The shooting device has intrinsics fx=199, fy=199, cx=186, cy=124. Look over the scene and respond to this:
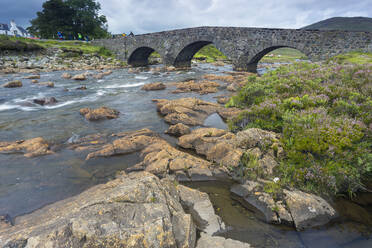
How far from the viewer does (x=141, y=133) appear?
8.73m

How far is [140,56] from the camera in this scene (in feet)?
176

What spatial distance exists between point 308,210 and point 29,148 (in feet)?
29.7

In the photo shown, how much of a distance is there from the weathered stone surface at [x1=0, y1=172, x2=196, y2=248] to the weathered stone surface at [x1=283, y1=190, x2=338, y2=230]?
2200 mm

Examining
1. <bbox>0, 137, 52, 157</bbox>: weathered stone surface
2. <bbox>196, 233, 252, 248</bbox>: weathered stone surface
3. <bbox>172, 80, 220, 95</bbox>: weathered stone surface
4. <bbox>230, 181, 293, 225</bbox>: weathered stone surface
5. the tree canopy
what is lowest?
<bbox>0, 137, 52, 157</bbox>: weathered stone surface

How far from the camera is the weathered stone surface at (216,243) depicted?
3.42m

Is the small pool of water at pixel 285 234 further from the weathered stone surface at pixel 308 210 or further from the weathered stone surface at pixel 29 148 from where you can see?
the weathered stone surface at pixel 29 148

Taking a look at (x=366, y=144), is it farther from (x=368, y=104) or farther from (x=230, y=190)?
(x=230, y=190)

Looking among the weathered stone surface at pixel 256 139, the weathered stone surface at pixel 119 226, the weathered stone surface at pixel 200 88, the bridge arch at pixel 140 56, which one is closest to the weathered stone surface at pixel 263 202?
the weathered stone surface at pixel 256 139

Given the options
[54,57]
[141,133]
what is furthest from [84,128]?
[54,57]

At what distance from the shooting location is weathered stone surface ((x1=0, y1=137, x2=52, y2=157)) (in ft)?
23.7

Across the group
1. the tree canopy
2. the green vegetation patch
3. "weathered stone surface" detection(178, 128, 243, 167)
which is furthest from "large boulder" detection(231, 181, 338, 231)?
the tree canopy

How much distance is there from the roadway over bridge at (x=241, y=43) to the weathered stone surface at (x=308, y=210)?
23.4 meters

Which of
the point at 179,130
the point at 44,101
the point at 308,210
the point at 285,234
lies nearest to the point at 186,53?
the point at 44,101

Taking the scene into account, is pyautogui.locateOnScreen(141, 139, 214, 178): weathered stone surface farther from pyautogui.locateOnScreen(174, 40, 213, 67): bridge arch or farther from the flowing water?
pyautogui.locateOnScreen(174, 40, 213, 67): bridge arch
